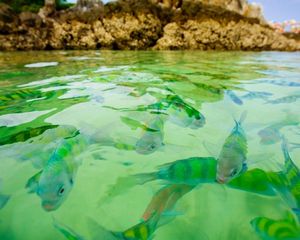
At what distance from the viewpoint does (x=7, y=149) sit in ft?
5.38

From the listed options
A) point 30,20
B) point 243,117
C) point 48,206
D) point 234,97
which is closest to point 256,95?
point 234,97

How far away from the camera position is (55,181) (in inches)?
41.4

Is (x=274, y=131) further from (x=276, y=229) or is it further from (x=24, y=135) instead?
(x=24, y=135)

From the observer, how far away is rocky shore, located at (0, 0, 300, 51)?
14724 mm

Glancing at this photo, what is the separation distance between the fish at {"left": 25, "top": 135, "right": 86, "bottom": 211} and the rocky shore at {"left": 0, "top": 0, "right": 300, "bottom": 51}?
48.2 ft

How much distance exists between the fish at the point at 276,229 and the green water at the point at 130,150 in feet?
0.12

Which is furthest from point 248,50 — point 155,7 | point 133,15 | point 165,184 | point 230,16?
point 165,184

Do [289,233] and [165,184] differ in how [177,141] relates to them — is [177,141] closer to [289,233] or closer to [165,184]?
[165,184]

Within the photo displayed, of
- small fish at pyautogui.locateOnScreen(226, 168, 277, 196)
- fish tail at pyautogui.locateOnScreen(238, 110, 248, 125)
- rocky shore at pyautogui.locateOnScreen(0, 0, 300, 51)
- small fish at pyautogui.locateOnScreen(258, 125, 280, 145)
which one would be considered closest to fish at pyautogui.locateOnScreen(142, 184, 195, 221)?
small fish at pyautogui.locateOnScreen(226, 168, 277, 196)

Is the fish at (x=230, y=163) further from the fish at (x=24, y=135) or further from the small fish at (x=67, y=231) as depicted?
the fish at (x=24, y=135)

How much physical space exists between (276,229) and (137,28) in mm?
15166

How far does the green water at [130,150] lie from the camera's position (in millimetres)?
1033

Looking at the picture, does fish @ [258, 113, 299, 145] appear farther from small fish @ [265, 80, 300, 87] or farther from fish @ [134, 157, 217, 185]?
small fish @ [265, 80, 300, 87]

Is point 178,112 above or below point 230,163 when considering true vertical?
below
